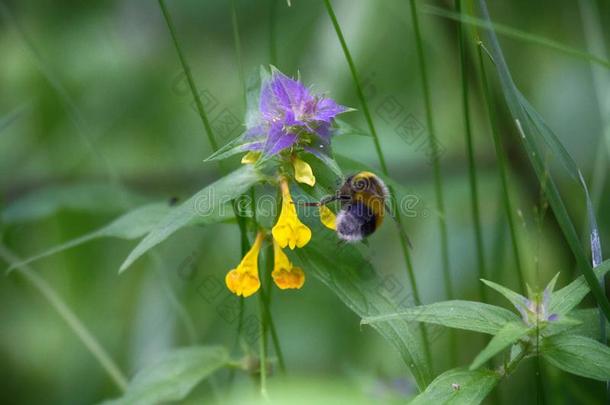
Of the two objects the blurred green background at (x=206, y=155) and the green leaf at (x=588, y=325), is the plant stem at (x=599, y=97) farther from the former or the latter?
the green leaf at (x=588, y=325)

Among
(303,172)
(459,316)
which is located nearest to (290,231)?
(303,172)

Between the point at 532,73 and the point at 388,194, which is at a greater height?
the point at 532,73

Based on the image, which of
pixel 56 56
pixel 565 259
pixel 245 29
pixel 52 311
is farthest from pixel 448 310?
pixel 56 56

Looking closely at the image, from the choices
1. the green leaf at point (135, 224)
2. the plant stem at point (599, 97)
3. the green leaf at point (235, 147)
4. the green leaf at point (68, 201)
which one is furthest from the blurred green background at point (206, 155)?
the green leaf at point (235, 147)

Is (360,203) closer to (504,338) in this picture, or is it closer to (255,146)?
(255,146)

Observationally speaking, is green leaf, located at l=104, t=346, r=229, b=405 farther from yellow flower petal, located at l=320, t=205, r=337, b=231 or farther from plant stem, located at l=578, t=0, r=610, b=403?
plant stem, located at l=578, t=0, r=610, b=403

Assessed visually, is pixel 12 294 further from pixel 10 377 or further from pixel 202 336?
pixel 202 336
